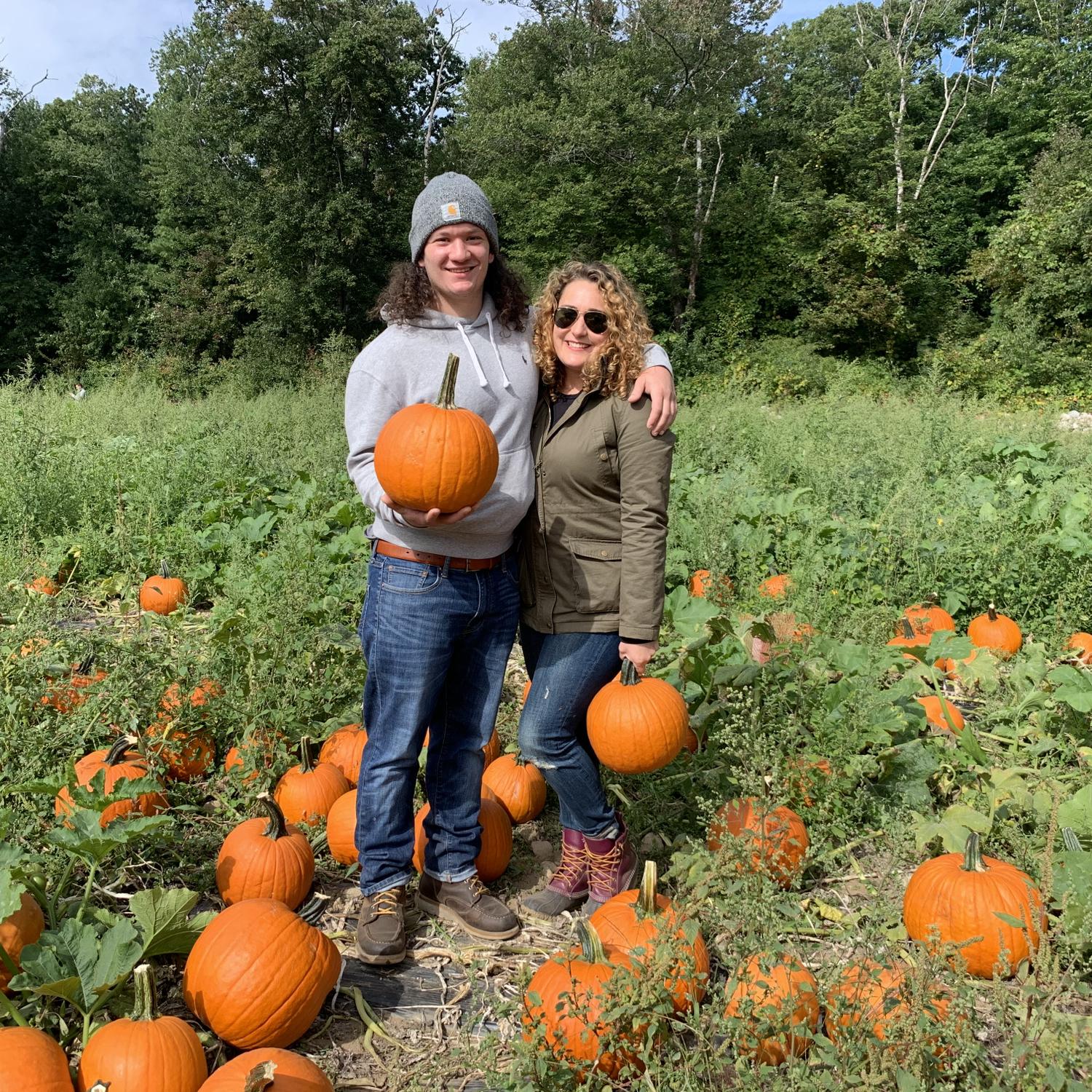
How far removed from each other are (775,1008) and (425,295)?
216cm

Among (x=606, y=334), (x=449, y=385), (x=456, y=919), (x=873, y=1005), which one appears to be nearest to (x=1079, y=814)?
(x=873, y=1005)

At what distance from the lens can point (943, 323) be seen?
1083 inches

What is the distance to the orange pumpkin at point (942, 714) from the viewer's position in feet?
11.4

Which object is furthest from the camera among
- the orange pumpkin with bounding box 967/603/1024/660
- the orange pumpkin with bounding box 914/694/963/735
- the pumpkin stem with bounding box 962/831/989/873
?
the orange pumpkin with bounding box 967/603/1024/660

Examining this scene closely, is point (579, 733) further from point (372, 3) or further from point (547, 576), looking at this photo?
point (372, 3)

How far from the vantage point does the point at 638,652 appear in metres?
2.58

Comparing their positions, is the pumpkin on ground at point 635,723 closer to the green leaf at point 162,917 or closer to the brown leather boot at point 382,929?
the brown leather boot at point 382,929

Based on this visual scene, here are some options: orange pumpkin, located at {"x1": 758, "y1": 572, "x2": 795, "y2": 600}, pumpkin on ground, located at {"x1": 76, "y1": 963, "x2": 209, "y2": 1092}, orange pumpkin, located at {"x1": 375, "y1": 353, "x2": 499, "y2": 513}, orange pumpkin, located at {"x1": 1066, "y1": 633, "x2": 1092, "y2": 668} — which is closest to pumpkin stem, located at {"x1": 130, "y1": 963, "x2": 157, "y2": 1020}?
pumpkin on ground, located at {"x1": 76, "y1": 963, "x2": 209, "y2": 1092}

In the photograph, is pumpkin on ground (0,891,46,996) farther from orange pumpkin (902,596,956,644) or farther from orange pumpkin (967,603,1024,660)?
orange pumpkin (967,603,1024,660)

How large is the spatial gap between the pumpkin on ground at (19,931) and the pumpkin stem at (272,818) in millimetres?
652

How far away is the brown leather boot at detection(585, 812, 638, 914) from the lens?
2.80 m

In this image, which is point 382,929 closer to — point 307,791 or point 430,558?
point 307,791

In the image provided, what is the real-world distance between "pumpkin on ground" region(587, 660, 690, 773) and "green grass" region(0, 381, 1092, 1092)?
0.72 feet

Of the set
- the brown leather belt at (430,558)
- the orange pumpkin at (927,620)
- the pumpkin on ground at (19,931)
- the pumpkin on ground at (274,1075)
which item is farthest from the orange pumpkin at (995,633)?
the pumpkin on ground at (19,931)
